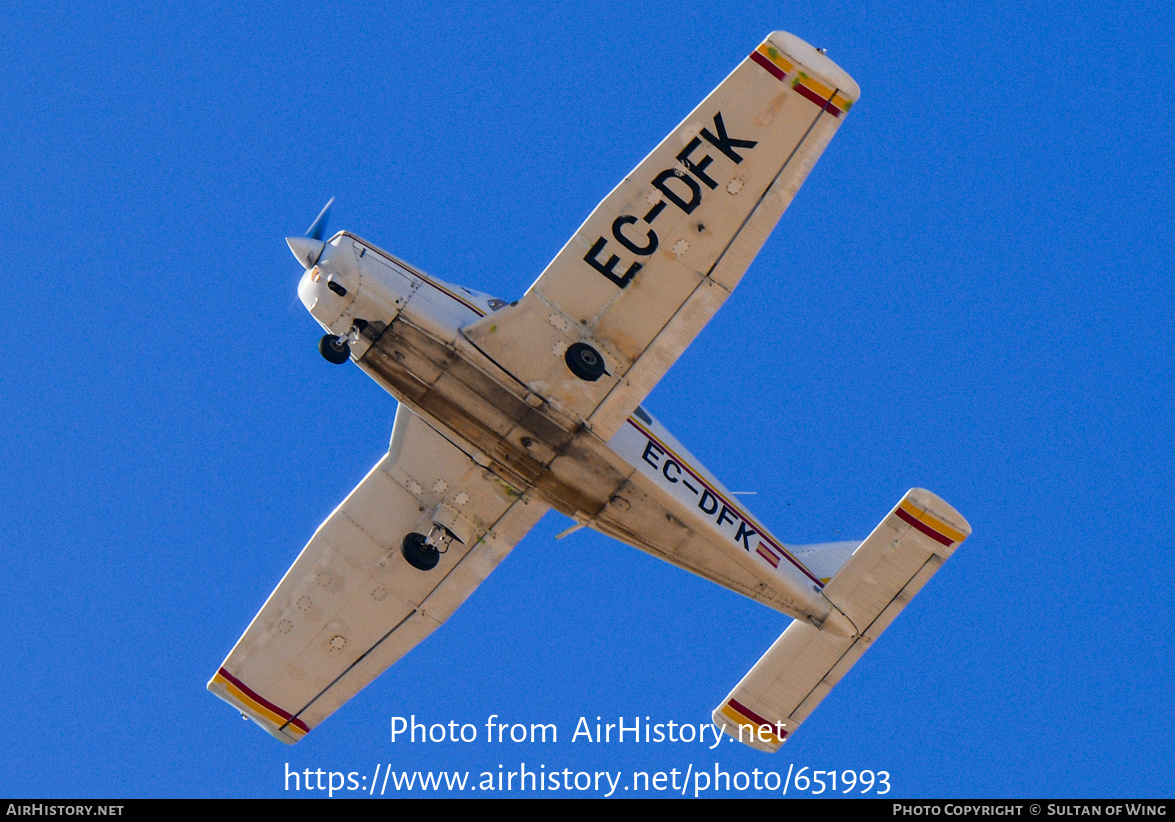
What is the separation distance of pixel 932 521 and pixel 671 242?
5193 millimetres

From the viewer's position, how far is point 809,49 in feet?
43.0

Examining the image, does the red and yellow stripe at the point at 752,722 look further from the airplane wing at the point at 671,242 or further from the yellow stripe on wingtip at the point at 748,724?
the airplane wing at the point at 671,242

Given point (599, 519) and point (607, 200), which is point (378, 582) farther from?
point (607, 200)

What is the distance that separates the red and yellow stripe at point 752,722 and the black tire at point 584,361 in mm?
5464

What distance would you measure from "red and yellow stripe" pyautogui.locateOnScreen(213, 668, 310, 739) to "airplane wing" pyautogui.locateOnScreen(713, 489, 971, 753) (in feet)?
18.9

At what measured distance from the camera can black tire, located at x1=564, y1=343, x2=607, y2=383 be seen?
1372 cm

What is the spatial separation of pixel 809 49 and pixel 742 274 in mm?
2541

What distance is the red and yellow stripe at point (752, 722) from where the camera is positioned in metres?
16.3

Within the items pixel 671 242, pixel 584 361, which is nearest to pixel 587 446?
pixel 584 361

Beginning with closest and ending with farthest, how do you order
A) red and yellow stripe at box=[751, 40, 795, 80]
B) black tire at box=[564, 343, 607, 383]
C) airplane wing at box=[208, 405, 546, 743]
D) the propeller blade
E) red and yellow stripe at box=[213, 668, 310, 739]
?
red and yellow stripe at box=[751, 40, 795, 80] → the propeller blade → black tire at box=[564, 343, 607, 383] → airplane wing at box=[208, 405, 546, 743] → red and yellow stripe at box=[213, 668, 310, 739]

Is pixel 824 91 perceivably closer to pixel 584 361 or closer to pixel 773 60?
pixel 773 60

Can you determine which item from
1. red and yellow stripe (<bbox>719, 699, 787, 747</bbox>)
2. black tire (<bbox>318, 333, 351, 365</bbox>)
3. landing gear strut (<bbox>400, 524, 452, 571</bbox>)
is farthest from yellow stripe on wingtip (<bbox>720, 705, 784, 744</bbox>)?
black tire (<bbox>318, 333, 351, 365</bbox>)

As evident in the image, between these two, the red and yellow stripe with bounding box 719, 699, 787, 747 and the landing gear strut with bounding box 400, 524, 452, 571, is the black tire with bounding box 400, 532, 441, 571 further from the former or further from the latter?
the red and yellow stripe with bounding box 719, 699, 787, 747

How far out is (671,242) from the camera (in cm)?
1354
